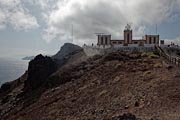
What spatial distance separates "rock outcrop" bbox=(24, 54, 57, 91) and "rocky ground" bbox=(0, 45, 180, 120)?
2064 millimetres

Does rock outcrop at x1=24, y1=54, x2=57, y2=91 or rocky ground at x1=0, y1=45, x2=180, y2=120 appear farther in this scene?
rock outcrop at x1=24, y1=54, x2=57, y2=91

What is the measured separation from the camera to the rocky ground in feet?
105

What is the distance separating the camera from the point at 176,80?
36.8m

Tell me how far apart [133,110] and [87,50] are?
131 feet

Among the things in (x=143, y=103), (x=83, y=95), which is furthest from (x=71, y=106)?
(x=143, y=103)

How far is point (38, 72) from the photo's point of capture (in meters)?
58.4

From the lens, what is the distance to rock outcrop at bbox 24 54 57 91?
182 ft

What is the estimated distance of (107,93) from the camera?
38250 millimetres

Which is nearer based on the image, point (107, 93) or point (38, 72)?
point (107, 93)

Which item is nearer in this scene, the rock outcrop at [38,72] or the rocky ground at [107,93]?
the rocky ground at [107,93]

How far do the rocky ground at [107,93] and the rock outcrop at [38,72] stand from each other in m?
2.06

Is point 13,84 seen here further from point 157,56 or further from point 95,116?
point 95,116

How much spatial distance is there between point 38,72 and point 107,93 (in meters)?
22.7

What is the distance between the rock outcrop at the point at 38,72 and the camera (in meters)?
55.5
